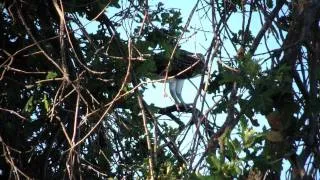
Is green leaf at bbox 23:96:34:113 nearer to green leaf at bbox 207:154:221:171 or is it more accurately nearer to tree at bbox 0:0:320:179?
tree at bbox 0:0:320:179

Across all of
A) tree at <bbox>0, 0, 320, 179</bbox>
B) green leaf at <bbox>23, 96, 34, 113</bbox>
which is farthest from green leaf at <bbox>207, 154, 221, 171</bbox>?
green leaf at <bbox>23, 96, 34, 113</bbox>

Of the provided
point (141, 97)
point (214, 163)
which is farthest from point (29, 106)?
point (214, 163)

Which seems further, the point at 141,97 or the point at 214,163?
the point at 141,97

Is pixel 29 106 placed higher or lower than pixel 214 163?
higher

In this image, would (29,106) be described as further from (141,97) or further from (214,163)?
(214,163)

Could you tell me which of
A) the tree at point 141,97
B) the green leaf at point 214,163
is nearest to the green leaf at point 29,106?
the tree at point 141,97

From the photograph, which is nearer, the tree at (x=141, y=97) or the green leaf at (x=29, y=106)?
the tree at (x=141, y=97)

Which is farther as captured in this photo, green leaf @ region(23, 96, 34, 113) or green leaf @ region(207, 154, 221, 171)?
green leaf @ region(23, 96, 34, 113)

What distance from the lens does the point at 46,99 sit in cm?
359

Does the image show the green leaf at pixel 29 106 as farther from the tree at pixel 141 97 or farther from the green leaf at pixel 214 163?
the green leaf at pixel 214 163

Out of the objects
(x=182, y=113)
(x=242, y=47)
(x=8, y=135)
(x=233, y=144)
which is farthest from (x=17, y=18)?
(x=233, y=144)

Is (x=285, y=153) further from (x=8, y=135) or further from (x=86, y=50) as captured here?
(x=8, y=135)

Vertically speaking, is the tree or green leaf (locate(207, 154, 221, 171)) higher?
the tree

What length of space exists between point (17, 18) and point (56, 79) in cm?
66
